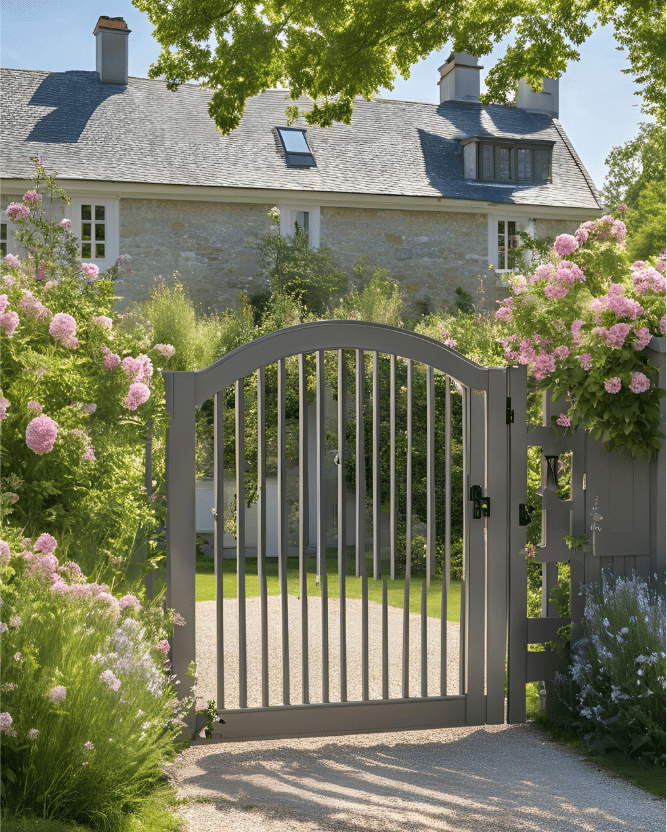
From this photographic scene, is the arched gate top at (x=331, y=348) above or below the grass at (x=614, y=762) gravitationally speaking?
above

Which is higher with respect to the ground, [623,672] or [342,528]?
[342,528]

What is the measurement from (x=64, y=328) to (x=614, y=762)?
3.17m

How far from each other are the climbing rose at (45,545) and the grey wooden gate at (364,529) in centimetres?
83

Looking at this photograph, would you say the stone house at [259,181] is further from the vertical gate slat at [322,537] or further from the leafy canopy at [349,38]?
the vertical gate slat at [322,537]

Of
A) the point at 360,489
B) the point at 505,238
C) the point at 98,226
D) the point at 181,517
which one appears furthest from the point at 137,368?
the point at 505,238

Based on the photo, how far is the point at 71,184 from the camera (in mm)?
14750

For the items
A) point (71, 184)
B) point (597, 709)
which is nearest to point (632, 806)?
point (597, 709)

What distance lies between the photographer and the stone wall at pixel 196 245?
15.2m

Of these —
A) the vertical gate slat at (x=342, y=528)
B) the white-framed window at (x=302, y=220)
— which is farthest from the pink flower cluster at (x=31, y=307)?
the white-framed window at (x=302, y=220)

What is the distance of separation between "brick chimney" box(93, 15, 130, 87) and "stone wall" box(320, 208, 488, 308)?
5824 millimetres

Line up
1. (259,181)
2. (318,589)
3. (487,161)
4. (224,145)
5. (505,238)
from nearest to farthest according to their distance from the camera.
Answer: (318,589) → (259,181) → (224,145) → (505,238) → (487,161)

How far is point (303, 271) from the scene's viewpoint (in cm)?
1499

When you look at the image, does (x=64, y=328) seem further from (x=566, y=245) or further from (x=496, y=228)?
(x=496, y=228)

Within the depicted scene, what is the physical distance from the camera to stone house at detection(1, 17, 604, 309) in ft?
50.0
